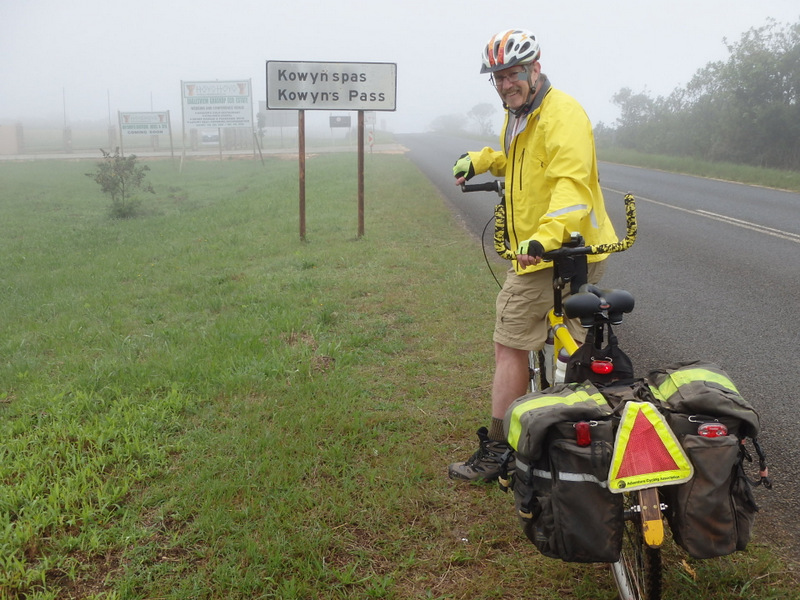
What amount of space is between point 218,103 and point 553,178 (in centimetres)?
3384

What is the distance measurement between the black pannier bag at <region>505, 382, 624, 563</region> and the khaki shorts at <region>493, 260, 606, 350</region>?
107 cm

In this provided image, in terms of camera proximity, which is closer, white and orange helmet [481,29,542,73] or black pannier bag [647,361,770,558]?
black pannier bag [647,361,770,558]

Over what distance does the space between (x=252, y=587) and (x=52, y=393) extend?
259cm

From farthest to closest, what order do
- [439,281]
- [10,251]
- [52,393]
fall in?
[10,251] → [439,281] → [52,393]

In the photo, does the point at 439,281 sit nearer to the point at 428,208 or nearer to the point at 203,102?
the point at 428,208

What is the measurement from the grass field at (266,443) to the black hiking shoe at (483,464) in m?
0.06

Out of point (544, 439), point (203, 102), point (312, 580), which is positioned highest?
point (203, 102)

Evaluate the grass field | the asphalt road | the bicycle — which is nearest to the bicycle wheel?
the bicycle

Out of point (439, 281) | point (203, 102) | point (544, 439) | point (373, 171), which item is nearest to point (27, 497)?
point (544, 439)

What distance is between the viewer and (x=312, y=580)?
2.80 m

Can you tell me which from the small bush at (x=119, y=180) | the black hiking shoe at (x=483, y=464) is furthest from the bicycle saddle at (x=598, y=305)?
the small bush at (x=119, y=180)

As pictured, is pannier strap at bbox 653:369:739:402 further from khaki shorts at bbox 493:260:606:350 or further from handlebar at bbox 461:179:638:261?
khaki shorts at bbox 493:260:606:350

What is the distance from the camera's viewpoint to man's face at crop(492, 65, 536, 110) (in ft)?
9.92

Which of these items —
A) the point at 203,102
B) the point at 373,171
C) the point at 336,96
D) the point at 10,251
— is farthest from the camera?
the point at 203,102
